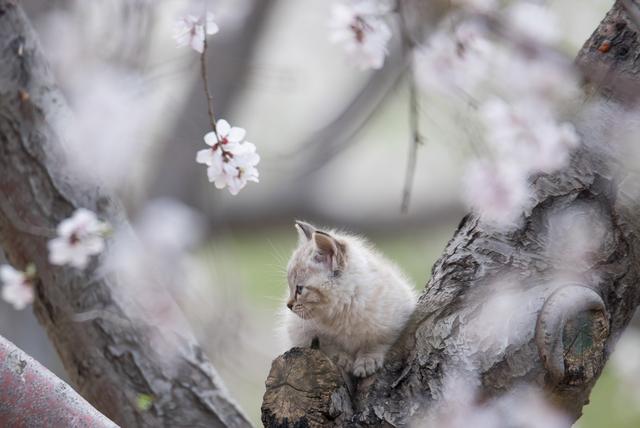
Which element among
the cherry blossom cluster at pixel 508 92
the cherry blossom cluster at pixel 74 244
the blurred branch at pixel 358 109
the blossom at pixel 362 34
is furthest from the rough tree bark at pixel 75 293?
the blurred branch at pixel 358 109

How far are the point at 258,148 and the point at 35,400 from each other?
3.03 metres

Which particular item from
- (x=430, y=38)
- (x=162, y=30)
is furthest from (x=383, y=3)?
(x=162, y=30)

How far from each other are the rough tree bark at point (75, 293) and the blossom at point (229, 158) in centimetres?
67

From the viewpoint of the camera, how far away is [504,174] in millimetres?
2430

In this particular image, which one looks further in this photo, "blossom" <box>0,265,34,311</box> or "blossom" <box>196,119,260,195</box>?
"blossom" <box>0,265,34,311</box>

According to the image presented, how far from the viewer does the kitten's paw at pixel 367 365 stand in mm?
2324

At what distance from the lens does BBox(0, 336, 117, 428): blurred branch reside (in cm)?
199

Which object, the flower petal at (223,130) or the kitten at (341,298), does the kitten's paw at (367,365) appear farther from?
the flower petal at (223,130)

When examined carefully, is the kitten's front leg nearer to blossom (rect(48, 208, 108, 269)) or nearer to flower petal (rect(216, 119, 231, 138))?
flower petal (rect(216, 119, 231, 138))

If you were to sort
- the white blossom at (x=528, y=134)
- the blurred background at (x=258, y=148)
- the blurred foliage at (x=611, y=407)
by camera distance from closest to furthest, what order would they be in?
the white blossom at (x=528, y=134), the blurred background at (x=258, y=148), the blurred foliage at (x=611, y=407)

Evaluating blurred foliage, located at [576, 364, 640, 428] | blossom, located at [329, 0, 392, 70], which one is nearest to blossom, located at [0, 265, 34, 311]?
blossom, located at [329, 0, 392, 70]

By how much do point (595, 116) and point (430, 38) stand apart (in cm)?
133

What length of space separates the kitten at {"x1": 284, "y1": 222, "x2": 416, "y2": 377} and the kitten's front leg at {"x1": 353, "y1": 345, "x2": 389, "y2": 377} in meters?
0.04

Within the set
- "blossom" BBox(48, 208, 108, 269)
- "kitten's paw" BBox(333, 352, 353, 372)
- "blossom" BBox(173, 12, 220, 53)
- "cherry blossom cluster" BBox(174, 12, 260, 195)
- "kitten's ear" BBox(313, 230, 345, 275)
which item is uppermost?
"blossom" BBox(173, 12, 220, 53)
